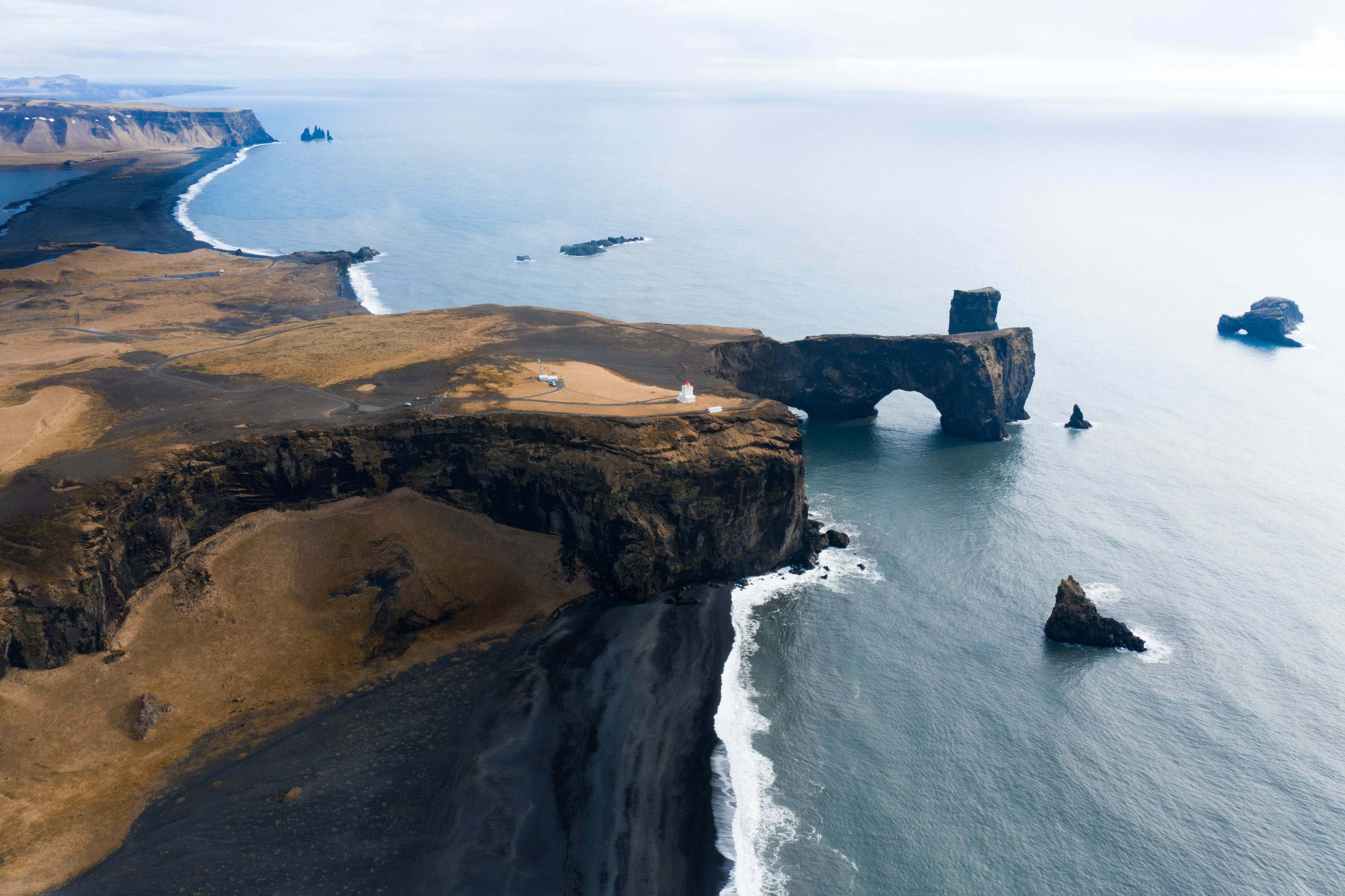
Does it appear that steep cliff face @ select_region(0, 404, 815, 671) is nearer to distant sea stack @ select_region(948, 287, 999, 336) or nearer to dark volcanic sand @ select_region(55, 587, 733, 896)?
dark volcanic sand @ select_region(55, 587, 733, 896)

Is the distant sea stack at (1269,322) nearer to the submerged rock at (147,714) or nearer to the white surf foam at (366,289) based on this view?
the white surf foam at (366,289)

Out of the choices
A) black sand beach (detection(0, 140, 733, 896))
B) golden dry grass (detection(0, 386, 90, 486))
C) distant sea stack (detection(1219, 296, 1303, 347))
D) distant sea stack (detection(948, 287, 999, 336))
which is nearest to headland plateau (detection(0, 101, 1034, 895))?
black sand beach (detection(0, 140, 733, 896))

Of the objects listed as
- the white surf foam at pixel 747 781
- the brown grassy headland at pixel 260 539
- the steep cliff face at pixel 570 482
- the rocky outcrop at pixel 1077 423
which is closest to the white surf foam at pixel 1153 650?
the white surf foam at pixel 747 781

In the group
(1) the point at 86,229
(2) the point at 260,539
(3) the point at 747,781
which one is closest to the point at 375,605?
(2) the point at 260,539

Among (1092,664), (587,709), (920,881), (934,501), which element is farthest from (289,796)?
(934,501)

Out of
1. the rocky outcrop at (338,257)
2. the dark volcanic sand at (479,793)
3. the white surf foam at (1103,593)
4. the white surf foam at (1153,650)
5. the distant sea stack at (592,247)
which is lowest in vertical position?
the dark volcanic sand at (479,793)

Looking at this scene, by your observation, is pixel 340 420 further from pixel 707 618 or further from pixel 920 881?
pixel 920 881
